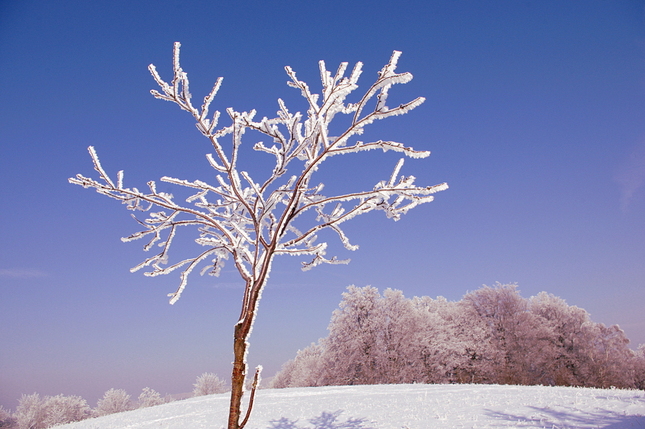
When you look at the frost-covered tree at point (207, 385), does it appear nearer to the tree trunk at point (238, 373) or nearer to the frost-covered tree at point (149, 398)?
the frost-covered tree at point (149, 398)

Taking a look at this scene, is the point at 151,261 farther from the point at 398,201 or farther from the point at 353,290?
the point at 353,290

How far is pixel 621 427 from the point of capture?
5.87 metres

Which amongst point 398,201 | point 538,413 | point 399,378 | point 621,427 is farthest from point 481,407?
point 399,378

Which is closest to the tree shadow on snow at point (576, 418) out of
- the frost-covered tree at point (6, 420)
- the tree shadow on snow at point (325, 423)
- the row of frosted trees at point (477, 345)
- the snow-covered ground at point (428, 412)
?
the snow-covered ground at point (428, 412)

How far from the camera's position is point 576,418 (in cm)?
680

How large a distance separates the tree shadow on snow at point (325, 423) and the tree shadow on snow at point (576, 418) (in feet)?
11.0

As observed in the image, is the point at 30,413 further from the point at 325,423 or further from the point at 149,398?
the point at 325,423

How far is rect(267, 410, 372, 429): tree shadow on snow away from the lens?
839cm

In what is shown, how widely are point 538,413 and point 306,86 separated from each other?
9.05 meters

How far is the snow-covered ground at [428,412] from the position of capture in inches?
270

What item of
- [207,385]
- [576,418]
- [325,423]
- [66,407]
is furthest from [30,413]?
[576,418]

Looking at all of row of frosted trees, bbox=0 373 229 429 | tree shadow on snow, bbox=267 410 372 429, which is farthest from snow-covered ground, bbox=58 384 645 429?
row of frosted trees, bbox=0 373 229 429

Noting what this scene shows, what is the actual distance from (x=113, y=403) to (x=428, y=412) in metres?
47.0

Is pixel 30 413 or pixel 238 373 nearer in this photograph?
pixel 238 373
